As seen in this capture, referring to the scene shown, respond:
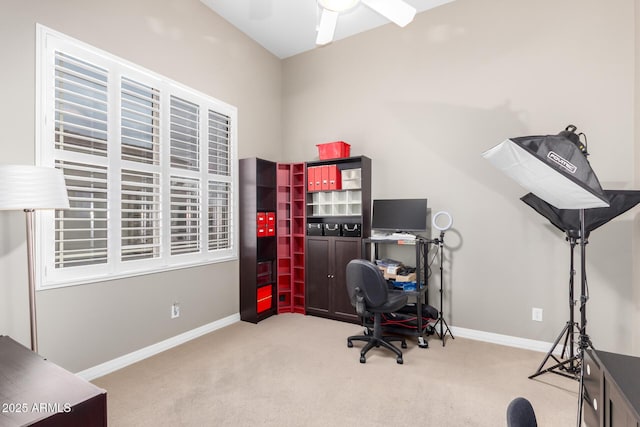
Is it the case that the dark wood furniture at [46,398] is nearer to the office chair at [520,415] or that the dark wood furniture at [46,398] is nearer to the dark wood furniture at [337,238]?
the office chair at [520,415]

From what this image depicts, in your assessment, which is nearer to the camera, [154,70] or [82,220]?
[82,220]

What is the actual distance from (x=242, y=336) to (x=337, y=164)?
2.42m

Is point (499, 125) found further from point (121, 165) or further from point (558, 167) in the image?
point (121, 165)

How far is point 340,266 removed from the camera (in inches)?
155

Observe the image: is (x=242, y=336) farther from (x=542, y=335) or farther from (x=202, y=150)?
(x=542, y=335)

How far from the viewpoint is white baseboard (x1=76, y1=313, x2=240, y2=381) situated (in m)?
2.54

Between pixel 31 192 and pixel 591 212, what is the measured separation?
3892mm

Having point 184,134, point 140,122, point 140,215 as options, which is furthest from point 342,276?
point 140,122

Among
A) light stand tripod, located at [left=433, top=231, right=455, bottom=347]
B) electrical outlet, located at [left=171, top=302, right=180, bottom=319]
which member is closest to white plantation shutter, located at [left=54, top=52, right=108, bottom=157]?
electrical outlet, located at [left=171, top=302, right=180, bottom=319]

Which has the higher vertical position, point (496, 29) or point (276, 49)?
point (276, 49)

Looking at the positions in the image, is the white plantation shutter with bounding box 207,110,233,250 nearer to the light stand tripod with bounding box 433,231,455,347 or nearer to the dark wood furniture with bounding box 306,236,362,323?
the dark wood furniture with bounding box 306,236,362,323

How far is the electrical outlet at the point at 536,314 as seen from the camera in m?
3.07

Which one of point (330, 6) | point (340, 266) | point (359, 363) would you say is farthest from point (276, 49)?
point (359, 363)

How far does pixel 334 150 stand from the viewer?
13.1ft
